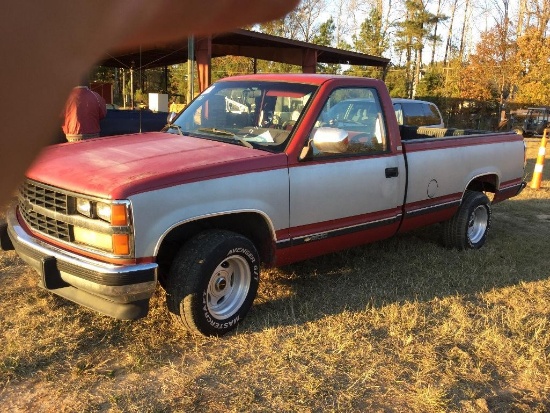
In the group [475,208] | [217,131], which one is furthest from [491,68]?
[217,131]

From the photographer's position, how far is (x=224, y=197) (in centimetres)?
359

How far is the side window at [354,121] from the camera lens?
14.0 feet

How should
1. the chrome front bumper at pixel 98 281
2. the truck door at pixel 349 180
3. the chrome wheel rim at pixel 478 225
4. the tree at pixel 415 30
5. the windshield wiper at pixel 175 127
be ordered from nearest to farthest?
1. the chrome front bumper at pixel 98 281
2. the truck door at pixel 349 180
3. the windshield wiper at pixel 175 127
4. the chrome wheel rim at pixel 478 225
5. the tree at pixel 415 30

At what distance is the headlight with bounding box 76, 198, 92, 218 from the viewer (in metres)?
3.25

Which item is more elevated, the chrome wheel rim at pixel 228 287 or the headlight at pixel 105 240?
the headlight at pixel 105 240

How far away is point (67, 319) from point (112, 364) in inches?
30.1

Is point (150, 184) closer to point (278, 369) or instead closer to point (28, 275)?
point (278, 369)

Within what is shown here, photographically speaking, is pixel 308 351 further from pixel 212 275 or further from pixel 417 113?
pixel 417 113

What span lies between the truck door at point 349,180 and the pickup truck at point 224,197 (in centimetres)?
1

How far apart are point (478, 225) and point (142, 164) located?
4460mm

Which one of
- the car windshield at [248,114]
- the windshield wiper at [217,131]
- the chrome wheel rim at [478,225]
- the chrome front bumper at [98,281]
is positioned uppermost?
the car windshield at [248,114]

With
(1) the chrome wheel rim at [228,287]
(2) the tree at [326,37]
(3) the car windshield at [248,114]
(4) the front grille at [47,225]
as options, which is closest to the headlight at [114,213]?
(4) the front grille at [47,225]

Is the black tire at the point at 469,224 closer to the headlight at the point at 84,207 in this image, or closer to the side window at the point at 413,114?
the headlight at the point at 84,207

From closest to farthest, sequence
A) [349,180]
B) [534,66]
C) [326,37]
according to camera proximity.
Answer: [349,180], [534,66], [326,37]
